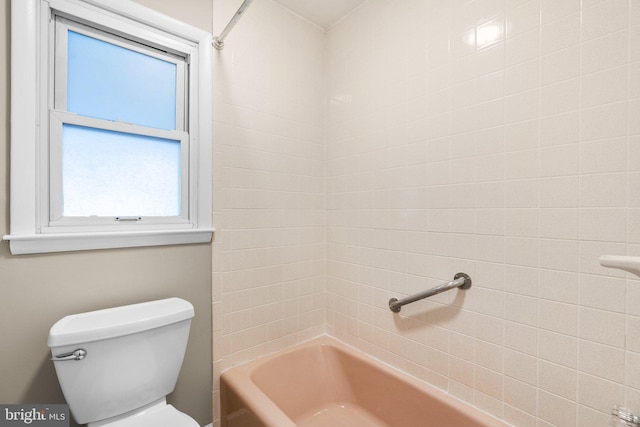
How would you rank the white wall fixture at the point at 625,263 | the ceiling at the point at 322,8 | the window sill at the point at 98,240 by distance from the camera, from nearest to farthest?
the white wall fixture at the point at 625,263 → the window sill at the point at 98,240 → the ceiling at the point at 322,8

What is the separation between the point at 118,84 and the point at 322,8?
1210 millimetres

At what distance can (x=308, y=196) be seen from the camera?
184cm

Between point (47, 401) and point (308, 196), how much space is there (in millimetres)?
1464

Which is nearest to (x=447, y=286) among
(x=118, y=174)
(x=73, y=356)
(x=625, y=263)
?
(x=625, y=263)

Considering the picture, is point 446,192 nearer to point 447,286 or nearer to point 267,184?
point 447,286

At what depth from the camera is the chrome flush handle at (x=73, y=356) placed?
934 mm

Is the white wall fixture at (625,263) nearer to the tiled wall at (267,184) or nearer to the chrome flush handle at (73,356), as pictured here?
the tiled wall at (267,184)

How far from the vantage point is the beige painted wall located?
999 mm

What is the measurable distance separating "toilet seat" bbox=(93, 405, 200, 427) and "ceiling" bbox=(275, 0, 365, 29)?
83.5 inches

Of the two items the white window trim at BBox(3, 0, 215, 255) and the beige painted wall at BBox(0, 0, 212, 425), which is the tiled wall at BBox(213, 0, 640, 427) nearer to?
the beige painted wall at BBox(0, 0, 212, 425)

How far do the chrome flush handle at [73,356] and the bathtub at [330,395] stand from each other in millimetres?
666

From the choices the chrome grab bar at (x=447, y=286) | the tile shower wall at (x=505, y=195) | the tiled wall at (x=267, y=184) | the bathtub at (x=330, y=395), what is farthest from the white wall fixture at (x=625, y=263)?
the tiled wall at (x=267, y=184)

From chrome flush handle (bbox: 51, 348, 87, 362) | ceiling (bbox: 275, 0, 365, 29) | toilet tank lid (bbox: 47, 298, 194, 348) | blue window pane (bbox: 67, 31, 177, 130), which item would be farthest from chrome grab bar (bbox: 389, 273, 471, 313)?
ceiling (bbox: 275, 0, 365, 29)

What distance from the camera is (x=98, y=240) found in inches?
45.1
